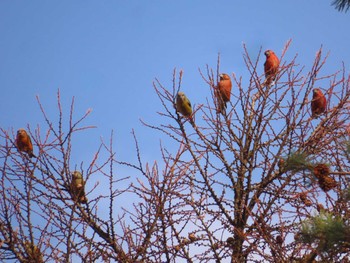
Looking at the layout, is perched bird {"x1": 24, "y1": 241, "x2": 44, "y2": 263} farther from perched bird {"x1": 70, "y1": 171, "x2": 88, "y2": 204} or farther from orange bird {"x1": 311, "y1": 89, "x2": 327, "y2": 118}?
orange bird {"x1": 311, "y1": 89, "x2": 327, "y2": 118}

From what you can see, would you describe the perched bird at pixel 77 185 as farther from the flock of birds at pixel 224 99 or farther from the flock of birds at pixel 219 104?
the flock of birds at pixel 224 99

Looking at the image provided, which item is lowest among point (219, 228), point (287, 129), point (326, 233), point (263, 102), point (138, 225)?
point (326, 233)

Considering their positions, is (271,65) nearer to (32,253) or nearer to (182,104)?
(182,104)

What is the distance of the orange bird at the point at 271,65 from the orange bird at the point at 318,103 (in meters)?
0.57

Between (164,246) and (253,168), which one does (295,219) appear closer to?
(253,168)

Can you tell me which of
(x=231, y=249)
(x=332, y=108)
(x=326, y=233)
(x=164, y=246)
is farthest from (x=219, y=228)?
(x=326, y=233)

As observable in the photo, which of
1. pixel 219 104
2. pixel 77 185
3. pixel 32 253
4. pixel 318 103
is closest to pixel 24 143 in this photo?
pixel 77 185

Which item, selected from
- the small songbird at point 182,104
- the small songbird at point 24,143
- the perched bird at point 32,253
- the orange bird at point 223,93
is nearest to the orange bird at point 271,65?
the orange bird at point 223,93

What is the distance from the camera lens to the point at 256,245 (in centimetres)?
529

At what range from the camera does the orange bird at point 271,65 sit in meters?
6.14

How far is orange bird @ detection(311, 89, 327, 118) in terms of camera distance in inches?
230

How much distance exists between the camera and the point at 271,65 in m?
6.15

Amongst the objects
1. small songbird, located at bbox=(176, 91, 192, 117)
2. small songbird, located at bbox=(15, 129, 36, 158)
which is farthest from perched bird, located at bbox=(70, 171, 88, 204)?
small songbird, located at bbox=(176, 91, 192, 117)

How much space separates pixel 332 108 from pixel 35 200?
Answer: 3.64 metres
